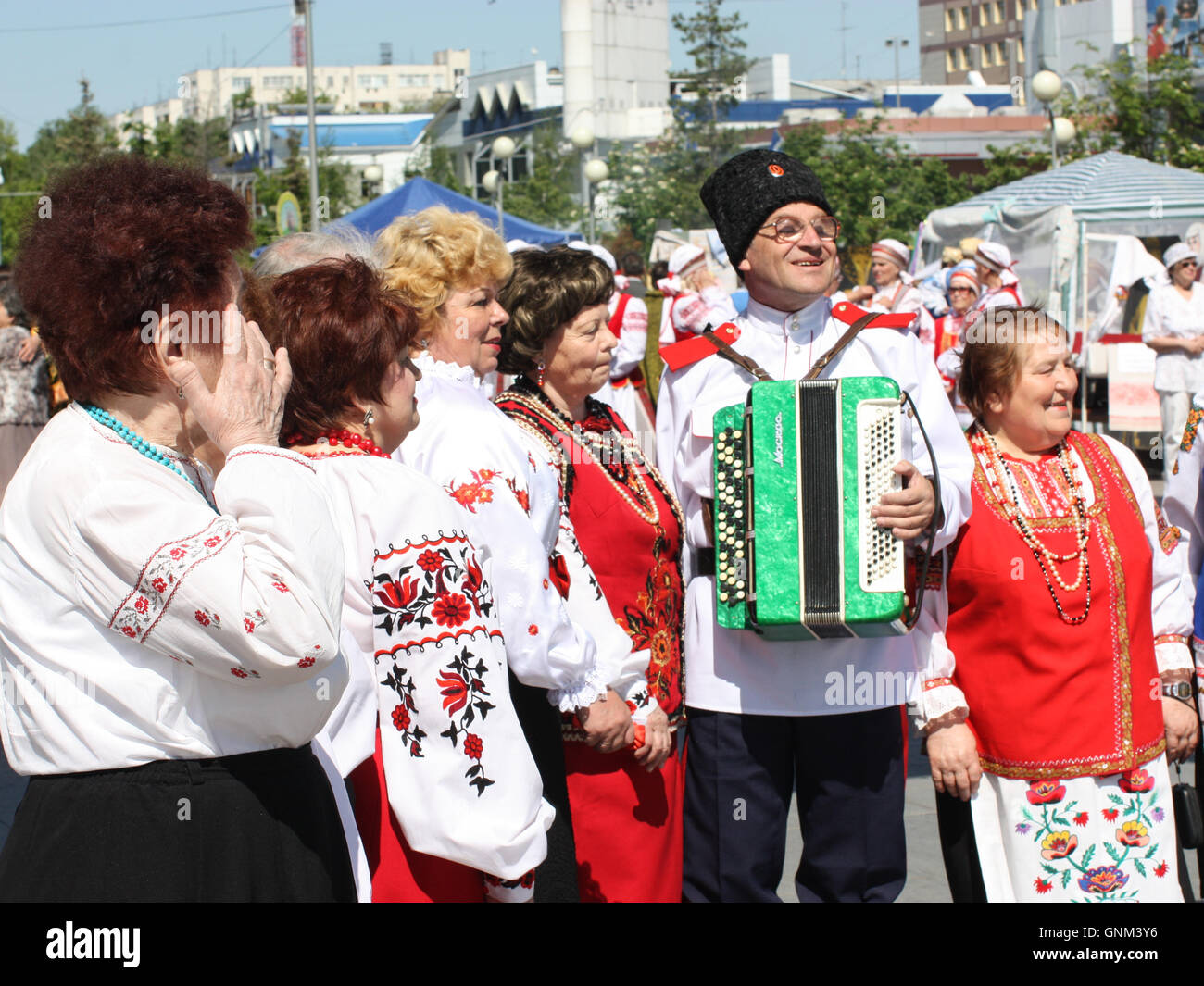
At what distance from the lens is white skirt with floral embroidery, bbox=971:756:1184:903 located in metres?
3.49

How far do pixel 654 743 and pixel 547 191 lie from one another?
47.2 metres

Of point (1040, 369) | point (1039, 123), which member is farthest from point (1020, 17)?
point (1040, 369)

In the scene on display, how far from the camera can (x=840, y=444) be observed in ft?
10.9

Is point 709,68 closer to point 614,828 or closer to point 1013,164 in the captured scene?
point 1013,164

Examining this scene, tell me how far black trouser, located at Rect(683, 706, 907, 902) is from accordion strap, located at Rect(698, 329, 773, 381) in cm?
90

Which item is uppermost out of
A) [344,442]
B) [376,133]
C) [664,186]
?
[376,133]

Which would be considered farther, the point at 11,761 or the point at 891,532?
the point at 891,532

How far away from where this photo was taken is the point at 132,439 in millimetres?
2115

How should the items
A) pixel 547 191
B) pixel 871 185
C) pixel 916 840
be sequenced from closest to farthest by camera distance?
pixel 916 840 → pixel 871 185 → pixel 547 191

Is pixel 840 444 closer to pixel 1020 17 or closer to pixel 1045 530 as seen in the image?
pixel 1045 530

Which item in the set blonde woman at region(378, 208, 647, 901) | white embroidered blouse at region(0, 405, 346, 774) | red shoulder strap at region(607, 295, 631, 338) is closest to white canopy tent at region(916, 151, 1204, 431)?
red shoulder strap at region(607, 295, 631, 338)

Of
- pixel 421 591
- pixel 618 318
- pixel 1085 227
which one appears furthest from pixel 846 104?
pixel 421 591

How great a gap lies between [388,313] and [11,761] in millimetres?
1068

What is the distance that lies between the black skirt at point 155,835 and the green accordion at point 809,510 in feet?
5.00
